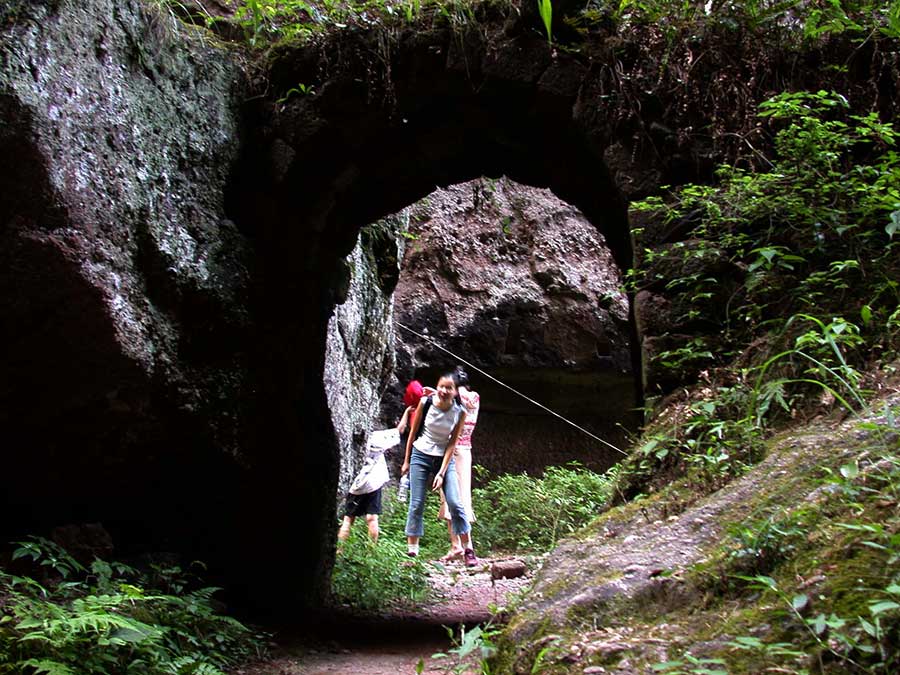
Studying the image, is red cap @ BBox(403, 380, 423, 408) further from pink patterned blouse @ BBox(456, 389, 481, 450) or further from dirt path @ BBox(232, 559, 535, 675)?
dirt path @ BBox(232, 559, 535, 675)

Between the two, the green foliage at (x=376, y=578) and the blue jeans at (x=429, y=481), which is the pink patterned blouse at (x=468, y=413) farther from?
the green foliage at (x=376, y=578)

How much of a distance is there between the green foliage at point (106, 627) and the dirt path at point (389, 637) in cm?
27

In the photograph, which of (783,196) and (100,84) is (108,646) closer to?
(100,84)

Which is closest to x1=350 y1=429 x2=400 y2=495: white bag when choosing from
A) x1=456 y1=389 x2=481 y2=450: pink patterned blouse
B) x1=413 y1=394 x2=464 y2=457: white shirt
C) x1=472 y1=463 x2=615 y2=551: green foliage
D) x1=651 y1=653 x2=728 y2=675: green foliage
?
x1=456 y1=389 x2=481 y2=450: pink patterned blouse

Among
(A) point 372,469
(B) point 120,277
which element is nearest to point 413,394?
(A) point 372,469

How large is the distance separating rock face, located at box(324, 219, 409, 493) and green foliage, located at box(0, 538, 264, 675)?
2.88 m

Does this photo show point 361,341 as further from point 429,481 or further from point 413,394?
point 429,481

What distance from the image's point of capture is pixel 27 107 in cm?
348

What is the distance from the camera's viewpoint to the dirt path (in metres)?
4.30

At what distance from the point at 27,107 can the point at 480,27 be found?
2.50 m

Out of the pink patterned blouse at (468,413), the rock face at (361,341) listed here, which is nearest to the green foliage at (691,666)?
the rock face at (361,341)

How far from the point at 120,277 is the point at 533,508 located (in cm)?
688

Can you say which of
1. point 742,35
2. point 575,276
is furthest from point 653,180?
point 575,276

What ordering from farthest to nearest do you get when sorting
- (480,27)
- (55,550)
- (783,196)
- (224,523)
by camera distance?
(224,523) → (480,27) → (55,550) → (783,196)
